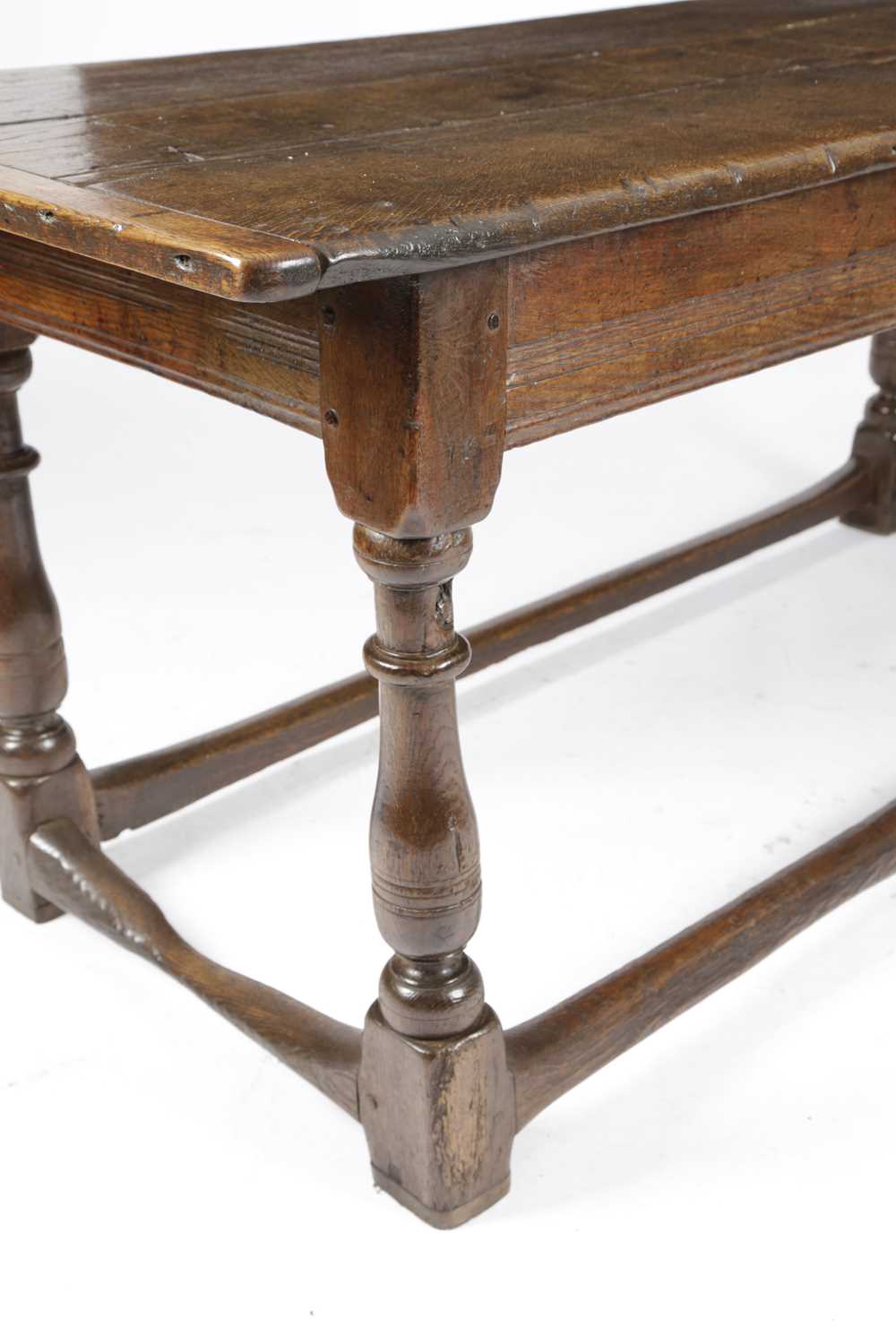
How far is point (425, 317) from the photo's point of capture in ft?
4.08

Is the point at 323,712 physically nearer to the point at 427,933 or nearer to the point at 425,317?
the point at 427,933

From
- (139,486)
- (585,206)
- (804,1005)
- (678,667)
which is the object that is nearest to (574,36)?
(678,667)

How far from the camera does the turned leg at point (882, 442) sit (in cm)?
301

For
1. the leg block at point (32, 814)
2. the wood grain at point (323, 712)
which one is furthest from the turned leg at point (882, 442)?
the leg block at point (32, 814)

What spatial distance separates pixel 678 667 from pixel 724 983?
0.93 metres

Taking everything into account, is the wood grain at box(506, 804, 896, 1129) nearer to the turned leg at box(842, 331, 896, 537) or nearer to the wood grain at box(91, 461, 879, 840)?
the wood grain at box(91, 461, 879, 840)

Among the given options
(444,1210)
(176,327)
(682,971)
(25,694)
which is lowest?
(444,1210)

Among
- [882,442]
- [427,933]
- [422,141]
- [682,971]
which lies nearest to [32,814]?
[427,933]

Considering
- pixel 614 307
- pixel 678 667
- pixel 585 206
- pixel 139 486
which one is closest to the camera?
pixel 585 206

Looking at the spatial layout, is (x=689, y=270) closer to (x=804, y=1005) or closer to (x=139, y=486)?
(x=804, y=1005)

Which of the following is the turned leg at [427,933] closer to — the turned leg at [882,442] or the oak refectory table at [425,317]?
the oak refectory table at [425,317]

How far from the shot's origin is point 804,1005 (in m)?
1.92

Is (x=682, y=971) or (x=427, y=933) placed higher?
(x=427, y=933)

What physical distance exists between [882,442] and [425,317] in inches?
78.4
